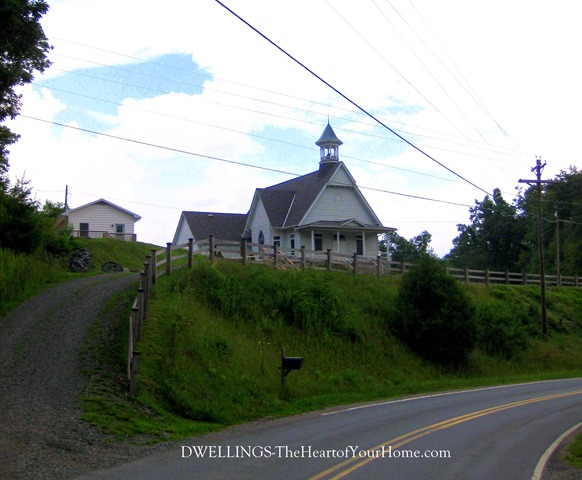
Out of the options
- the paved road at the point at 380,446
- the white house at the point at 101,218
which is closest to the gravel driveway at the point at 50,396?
the paved road at the point at 380,446

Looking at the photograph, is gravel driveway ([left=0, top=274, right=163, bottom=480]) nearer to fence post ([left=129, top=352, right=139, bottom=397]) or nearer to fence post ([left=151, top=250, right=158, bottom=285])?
fence post ([left=129, top=352, right=139, bottom=397])

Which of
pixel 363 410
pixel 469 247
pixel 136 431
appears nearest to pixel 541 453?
pixel 363 410

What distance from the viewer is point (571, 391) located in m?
24.7

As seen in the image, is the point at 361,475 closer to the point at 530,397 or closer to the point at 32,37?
the point at 530,397

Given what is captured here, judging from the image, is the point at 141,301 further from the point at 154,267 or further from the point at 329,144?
the point at 329,144

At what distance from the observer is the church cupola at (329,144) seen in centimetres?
5172

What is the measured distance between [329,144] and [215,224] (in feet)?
34.0

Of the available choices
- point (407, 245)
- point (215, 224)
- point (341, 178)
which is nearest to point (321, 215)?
point (341, 178)

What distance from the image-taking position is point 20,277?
2588 cm

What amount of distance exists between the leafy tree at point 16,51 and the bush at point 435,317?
16827 mm

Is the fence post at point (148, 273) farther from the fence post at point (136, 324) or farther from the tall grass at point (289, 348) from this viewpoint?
the fence post at point (136, 324)

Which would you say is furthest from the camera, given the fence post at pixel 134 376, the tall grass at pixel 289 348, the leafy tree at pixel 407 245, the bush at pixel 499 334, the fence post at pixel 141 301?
the leafy tree at pixel 407 245

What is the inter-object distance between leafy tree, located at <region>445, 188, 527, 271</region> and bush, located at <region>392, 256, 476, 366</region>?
5846 cm

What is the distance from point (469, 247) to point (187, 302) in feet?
254
